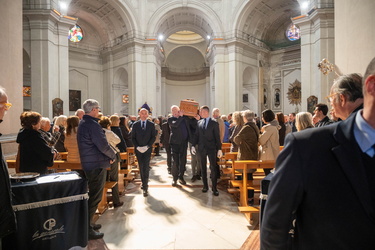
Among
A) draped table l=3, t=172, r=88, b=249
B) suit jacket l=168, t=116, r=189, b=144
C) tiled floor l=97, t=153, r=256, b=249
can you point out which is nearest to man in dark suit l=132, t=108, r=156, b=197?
tiled floor l=97, t=153, r=256, b=249

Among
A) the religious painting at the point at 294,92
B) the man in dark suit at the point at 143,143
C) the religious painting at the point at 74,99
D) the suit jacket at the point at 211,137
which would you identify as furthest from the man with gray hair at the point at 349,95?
the religious painting at the point at 74,99

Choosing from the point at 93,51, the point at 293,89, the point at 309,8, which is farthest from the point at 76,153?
the point at 293,89

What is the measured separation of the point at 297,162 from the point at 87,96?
21.6m

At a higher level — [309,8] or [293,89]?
[309,8]

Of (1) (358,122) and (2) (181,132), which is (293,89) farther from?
(1) (358,122)

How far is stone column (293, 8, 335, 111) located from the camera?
13.4 meters

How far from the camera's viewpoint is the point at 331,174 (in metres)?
1.07

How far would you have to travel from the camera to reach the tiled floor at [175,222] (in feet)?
11.7

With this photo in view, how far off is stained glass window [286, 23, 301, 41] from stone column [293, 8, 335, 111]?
7.50 metres

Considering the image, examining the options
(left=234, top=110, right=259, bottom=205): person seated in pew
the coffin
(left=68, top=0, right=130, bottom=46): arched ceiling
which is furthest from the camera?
(left=68, top=0, right=130, bottom=46): arched ceiling

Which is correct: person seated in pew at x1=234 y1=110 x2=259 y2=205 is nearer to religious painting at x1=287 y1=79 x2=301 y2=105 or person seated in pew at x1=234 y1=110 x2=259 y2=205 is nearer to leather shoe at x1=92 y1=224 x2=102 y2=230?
leather shoe at x1=92 y1=224 x2=102 y2=230

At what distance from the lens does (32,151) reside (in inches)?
136

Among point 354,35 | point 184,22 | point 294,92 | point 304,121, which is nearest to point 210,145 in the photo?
point 304,121

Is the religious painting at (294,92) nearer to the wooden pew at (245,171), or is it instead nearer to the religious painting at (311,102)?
the religious painting at (311,102)
